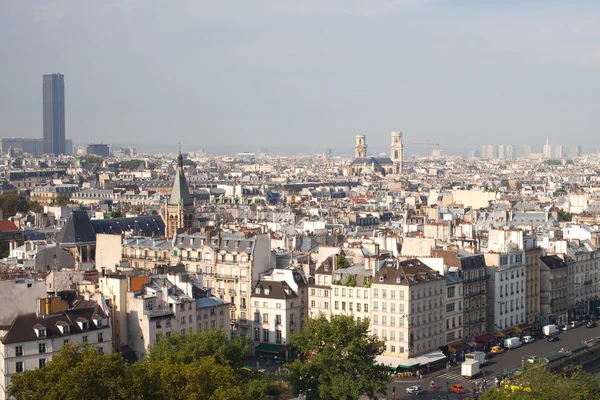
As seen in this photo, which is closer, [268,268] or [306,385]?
[306,385]

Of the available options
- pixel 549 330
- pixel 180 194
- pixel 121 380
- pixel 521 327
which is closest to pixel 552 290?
pixel 521 327

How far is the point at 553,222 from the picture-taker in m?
103

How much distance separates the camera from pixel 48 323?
46.6 metres

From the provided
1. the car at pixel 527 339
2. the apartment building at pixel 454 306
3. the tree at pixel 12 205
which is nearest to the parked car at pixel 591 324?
the car at pixel 527 339

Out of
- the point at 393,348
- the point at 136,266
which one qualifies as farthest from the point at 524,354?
the point at 136,266

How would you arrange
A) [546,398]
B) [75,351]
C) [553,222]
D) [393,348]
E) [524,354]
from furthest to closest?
[553,222]
[524,354]
[393,348]
[546,398]
[75,351]

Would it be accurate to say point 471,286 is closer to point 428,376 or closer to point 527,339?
point 527,339

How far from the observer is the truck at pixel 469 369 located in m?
54.0

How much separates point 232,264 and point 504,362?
18160 mm

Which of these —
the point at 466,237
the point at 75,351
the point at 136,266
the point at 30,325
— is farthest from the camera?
the point at 466,237

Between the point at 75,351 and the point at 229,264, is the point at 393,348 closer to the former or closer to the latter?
the point at 229,264

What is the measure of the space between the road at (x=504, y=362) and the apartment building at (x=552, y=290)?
203 centimetres

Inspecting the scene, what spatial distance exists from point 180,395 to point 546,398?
15954mm

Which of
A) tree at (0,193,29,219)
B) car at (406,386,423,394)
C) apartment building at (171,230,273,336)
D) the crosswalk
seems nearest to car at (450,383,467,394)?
car at (406,386,423,394)
